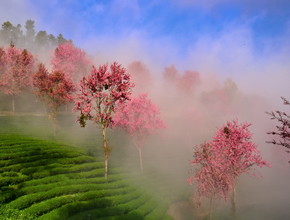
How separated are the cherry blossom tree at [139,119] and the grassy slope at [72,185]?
232 inches

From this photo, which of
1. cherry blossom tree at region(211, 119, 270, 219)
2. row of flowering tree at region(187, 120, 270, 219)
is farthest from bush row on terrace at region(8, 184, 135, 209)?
cherry blossom tree at region(211, 119, 270, 219)

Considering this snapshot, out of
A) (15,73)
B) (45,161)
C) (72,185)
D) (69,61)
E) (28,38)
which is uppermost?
(28,38)

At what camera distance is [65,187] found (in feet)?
62.7

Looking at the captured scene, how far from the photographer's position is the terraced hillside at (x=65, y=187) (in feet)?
53.5

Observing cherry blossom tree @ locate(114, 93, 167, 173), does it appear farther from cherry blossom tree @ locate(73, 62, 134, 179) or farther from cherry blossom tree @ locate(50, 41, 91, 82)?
cherry blossom tree @ locate(50, 41, 91, 82)

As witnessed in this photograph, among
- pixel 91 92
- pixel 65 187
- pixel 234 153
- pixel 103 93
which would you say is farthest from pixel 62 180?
pixel 234 153

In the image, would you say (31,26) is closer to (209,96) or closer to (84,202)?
(209,96)

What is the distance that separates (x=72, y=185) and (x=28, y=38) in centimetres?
13227

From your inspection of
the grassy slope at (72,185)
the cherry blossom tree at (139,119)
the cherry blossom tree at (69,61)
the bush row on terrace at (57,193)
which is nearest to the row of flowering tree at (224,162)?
the grassy slope at (72,185)

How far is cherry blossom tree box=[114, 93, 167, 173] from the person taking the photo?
3178cm

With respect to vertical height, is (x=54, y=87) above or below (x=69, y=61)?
below

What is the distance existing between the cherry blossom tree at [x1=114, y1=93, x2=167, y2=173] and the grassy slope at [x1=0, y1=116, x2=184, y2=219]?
5903mm

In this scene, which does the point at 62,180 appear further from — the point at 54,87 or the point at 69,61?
the point at 69,61

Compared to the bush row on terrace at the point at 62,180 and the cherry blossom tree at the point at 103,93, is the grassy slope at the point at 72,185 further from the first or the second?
the cherry blossom tree at the point at 103,93
